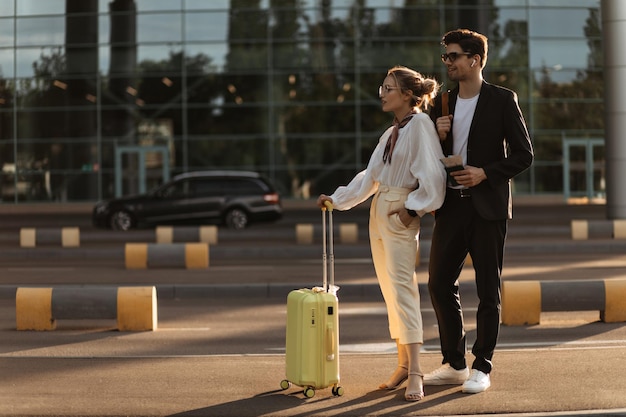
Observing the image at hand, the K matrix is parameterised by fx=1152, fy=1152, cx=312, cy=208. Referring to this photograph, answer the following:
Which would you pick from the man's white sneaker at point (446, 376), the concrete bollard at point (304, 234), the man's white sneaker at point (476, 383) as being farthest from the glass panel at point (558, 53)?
the man's white sneaker at point (476, 383)

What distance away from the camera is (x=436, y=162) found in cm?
674

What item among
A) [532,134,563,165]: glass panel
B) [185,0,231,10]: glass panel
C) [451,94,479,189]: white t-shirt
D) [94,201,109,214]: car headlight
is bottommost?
[94,201,109,214]: car headlight

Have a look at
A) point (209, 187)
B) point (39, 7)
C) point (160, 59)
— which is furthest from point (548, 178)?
point (39, 7)

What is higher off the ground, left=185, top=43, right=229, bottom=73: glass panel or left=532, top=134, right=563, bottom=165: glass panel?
left=185, top=43, right=229, bottom=73: glass panel

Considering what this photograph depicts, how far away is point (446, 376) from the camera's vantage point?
23.6 feet

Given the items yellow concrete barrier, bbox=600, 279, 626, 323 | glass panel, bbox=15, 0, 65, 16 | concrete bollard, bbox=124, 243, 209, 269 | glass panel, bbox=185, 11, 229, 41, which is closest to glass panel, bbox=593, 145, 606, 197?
glass panel, bbox=185, 11, 229, 41

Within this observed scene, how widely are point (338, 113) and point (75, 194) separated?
989cm

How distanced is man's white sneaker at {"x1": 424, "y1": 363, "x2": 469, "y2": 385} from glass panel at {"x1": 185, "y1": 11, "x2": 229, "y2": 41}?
115 feet

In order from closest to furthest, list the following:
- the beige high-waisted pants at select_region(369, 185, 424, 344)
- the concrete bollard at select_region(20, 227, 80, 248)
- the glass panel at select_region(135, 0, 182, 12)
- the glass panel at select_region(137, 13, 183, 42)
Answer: the beige high-waisted pants at select_region(369, 185, 424, 344)
the concrete bollard at select_region(20, 227, 80, 248)
the glass panel at select_region(137, 13, 183, 42)
the glass panel at select_region(135, 0, 182, 12)

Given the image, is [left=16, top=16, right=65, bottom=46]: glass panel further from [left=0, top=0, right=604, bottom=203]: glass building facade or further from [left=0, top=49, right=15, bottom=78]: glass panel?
[left=0, top=49, right=15, bottom=78]: glass panel

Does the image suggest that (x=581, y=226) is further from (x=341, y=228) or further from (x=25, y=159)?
(x=25, y=159)

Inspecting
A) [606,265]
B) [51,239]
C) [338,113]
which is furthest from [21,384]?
[338,113]

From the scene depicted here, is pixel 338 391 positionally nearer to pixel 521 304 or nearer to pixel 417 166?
pixel 417 166

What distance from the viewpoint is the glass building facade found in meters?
41.0
